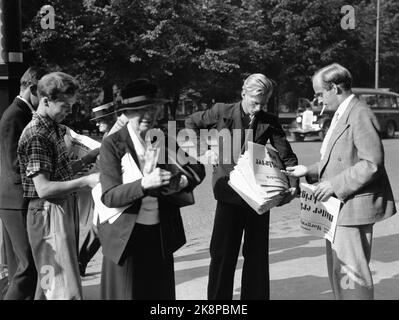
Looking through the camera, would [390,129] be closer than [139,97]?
No

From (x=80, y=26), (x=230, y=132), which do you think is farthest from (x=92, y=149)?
(x=80, y=26)

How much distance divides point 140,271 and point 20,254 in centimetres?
112

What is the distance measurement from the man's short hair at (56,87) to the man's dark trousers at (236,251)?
144 cm

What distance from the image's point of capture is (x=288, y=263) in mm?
6094

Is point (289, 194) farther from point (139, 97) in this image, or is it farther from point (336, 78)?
point (139, 97)

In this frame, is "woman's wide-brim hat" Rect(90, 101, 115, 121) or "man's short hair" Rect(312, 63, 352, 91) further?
"woman's wide-brim hat" Rect(90, 101, 115, 121)

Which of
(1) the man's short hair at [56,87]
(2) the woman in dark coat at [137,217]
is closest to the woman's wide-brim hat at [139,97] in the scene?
(2) the woman in dark coat at [137,217]

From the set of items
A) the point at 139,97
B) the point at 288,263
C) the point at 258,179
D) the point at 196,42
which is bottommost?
the point at 288,263

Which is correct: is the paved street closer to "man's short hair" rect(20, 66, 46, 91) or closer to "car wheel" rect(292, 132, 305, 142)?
"man's short hair" rect(20, 66, 46, 91)

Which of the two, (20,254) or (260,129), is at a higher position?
(260,129)

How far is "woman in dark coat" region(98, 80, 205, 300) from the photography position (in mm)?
3162

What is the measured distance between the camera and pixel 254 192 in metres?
4.02

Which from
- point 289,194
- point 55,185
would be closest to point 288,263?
point 289,194

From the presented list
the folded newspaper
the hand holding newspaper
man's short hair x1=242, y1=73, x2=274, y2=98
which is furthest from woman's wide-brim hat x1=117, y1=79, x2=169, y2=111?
the folded newspaper
